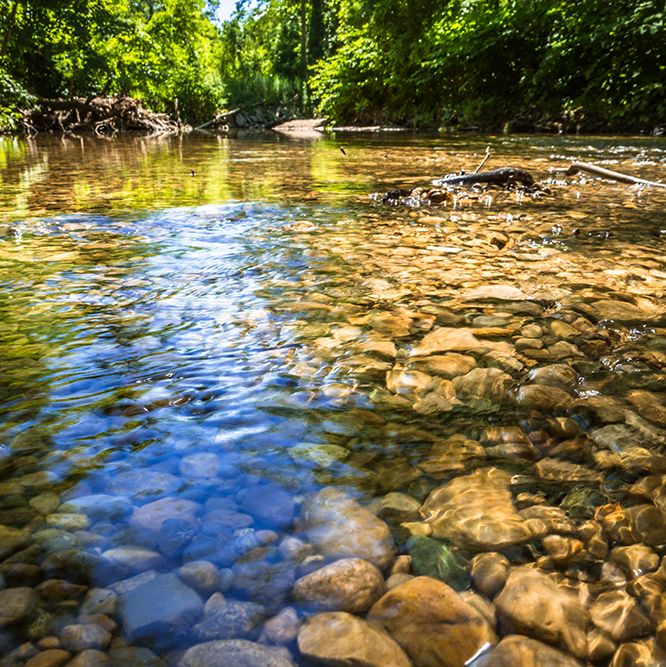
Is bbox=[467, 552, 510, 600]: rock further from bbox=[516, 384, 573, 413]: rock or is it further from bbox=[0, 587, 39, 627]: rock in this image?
bbox=[0, 587, 39, 627]: rock

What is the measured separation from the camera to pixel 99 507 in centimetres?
93

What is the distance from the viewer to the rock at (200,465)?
102 centimetres

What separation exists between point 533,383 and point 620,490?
0.41 meters

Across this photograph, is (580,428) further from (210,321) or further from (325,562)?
(210,321)

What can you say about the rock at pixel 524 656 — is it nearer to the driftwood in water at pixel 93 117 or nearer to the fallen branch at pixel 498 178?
the fallen branch at pixel 498 178

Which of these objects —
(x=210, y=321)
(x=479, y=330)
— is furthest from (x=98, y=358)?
(x=479, y=330)

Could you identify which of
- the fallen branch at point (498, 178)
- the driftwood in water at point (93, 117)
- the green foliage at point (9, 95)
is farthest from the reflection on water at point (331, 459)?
the driftwood in water at point (93, 117)

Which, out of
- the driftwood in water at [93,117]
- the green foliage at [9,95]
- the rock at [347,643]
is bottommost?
the rock at [347,643]

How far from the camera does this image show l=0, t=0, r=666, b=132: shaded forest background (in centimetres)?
1248

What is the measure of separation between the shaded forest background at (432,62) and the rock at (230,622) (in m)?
14.2

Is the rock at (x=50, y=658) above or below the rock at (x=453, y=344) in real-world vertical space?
below

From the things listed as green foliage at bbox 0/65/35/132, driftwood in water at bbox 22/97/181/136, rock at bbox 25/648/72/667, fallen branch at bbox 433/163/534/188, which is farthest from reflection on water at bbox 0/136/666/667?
driftwood in water at bbox 22/97/181/136

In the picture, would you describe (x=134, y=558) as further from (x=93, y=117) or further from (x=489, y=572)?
(x=93, y=117)

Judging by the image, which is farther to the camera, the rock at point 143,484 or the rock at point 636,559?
the rock at point 143,484
